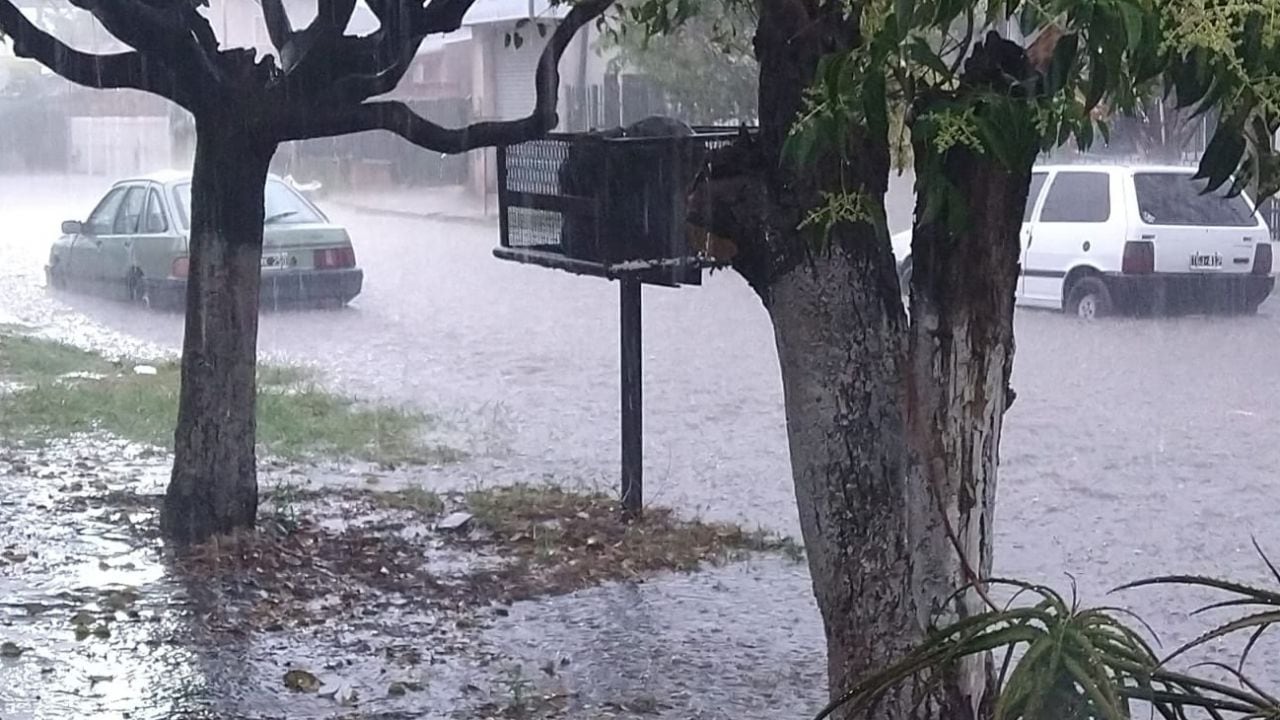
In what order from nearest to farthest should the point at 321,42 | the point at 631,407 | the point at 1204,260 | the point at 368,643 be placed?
the point at 368,643
the point at 321,42
the point at 631,407
the point at 1204,260

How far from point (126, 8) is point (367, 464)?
11.6 feet

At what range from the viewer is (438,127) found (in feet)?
24.2

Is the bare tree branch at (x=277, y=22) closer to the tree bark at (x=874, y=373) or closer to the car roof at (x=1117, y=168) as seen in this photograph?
the tree bark at (x=874, y=373)

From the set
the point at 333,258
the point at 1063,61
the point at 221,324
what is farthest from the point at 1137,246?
the point at 1063,61

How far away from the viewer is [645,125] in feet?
23.4

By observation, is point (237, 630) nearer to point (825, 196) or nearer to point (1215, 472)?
point (825, 196)

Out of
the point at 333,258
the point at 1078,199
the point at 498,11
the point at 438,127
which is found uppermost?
the point at 498,11

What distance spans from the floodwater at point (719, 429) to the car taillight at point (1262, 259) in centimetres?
38

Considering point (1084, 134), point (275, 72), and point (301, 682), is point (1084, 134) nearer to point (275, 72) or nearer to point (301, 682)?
point (301, 682)

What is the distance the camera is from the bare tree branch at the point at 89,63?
6.91 m

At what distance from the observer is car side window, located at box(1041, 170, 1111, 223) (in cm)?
1405

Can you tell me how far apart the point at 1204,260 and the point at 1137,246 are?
542 mm

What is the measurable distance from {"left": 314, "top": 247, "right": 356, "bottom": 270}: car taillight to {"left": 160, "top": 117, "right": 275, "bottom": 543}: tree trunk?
26.7 feet

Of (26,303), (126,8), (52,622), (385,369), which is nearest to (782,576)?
(52,622)
